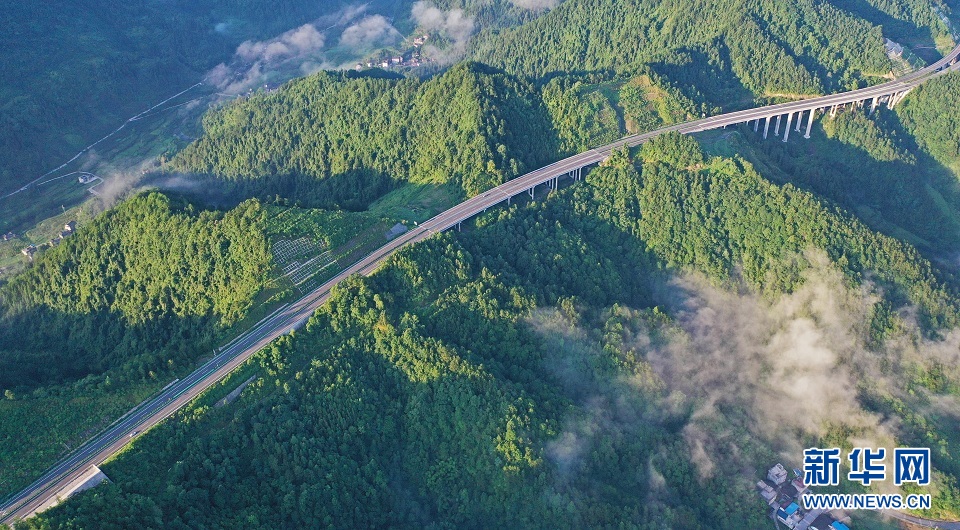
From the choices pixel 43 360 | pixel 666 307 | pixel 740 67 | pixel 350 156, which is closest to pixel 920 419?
pixel 666 307

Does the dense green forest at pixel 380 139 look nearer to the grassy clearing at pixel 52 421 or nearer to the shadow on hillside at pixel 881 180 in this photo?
the shadow on hillside at pixel 881 180

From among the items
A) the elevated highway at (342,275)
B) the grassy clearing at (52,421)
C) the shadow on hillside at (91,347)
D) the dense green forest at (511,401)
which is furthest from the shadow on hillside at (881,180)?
the grassy clearing at (52,421)

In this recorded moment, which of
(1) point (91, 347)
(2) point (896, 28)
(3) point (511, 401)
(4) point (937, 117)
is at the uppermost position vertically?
(1) point (91, 347)

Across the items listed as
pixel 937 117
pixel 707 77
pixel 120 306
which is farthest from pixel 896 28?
pixel 120 306

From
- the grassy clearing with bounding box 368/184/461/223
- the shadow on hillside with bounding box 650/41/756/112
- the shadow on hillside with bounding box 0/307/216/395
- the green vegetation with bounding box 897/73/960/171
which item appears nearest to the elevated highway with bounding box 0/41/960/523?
the grassy clearing with bounding box 368/184/461/223

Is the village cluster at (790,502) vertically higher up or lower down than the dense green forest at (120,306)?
lower down

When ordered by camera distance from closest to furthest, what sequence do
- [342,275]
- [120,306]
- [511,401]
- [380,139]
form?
[511,401]
[342,275]
[120,306]
[380,139]

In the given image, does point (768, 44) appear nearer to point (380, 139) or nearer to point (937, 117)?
point (937, 117)

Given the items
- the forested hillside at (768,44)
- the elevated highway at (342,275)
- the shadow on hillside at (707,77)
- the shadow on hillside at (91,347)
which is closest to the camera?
Result: the elevated highway at (342,275)
